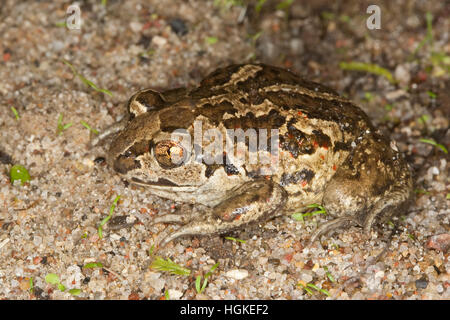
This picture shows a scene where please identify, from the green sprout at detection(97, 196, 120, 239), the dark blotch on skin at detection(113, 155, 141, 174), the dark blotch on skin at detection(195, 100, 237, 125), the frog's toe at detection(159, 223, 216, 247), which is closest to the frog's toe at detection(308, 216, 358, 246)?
the frog's toe at detection(159, 223, 216, 247)

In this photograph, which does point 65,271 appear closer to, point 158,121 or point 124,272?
point 124,272

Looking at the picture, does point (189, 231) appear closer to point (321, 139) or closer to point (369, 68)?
point (321, 139)

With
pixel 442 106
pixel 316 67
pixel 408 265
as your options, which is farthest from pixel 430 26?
pixel 408 265

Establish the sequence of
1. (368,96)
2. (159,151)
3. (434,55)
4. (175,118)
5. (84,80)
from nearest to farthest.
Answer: (159,151) → (175,118) → (84,80) → (368,96) → (434,55)

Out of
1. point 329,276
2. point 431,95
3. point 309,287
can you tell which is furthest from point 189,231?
point 431,95

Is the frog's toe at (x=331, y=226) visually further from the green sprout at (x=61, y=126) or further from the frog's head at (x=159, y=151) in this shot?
the green sprout at (x=61, y=126)

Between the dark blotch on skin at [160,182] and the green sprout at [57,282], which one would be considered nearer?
the green sprout at [57,282]

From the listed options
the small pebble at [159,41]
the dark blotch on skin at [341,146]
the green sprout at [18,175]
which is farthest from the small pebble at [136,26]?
the dark blotch on skin at [341,146]
